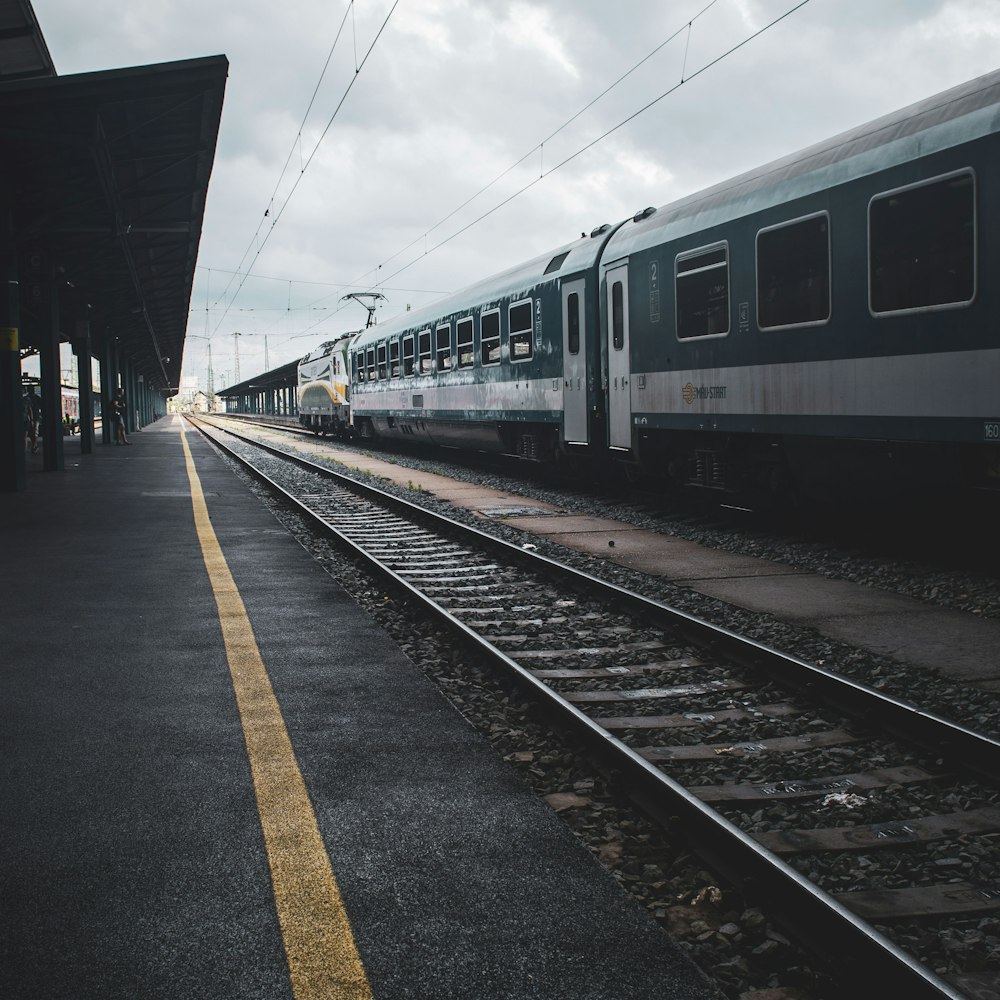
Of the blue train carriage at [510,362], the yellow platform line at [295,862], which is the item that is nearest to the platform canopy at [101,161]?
the blue train carriage at [510,362]

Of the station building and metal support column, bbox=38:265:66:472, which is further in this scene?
metal support column, bbox=38:265:66:472

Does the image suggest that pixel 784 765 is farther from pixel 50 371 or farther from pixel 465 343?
pixel 50 371

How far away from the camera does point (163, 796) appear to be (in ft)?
11.5

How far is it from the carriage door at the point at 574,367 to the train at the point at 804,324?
4 centimetres

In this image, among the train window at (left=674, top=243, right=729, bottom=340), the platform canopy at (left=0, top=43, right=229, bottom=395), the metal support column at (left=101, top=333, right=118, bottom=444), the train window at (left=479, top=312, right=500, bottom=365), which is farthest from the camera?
the metal support column at (left=101, top=333, right=118, bottom=444)

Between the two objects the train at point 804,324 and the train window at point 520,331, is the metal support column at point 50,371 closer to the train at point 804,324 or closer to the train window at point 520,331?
the train window at point 520,331

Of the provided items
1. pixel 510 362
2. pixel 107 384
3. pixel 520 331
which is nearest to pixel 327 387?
pixel 107 384

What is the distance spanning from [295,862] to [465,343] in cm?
1619

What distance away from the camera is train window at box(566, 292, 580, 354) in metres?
13.6

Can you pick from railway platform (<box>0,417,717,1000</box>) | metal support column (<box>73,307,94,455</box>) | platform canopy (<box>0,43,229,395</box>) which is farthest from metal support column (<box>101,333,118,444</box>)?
railway platform (<box>0,417,717,1000</box>)

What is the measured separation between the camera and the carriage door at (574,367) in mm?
13453

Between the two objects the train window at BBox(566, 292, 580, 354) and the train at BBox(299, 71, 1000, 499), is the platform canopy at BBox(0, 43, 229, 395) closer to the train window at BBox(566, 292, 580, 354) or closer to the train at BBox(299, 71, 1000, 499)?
the train window at BBox(566, 292, 580, 354)

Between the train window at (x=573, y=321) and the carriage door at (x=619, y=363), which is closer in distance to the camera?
the carriage door at (x=619, y=363)

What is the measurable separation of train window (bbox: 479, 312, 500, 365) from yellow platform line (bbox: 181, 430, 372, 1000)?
12.1 meters
